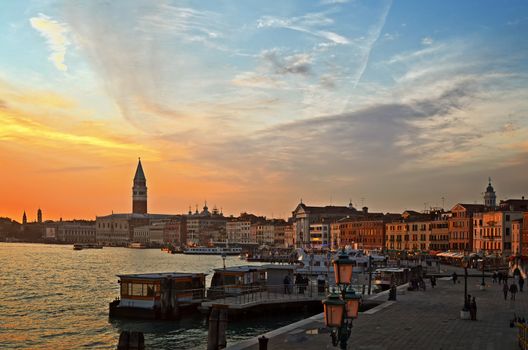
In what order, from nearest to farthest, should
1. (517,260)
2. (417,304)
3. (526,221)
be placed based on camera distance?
(417,304) < (517,260) < (526,221)

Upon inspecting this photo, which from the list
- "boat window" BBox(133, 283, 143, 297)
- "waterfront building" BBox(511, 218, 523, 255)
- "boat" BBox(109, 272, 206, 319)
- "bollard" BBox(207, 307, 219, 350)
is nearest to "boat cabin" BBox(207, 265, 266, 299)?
"boat" BBox(109, 272, 206, 319)

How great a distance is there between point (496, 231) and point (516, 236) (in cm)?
417

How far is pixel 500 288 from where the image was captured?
4638 cm

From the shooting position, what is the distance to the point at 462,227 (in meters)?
111

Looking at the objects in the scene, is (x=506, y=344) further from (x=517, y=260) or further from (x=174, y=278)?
(x=517, y=260)

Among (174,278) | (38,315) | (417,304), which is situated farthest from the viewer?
(38,315)

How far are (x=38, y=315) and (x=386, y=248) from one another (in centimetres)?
10496

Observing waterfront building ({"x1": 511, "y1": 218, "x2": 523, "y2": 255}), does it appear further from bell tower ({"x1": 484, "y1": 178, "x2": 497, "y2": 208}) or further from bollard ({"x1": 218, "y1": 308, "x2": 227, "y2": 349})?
bollard ({"x1": 218, "y1": 308, "x2": 227, "y2": 349})

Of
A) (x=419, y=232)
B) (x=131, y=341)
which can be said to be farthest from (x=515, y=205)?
(x=131, y=341)

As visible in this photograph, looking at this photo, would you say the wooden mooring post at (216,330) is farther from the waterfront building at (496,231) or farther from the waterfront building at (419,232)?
the waterfront building at (419,232)

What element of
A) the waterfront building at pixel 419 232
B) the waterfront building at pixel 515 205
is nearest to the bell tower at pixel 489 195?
the waterfront building at pixel 419 232

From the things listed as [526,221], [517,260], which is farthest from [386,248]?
[517,260]

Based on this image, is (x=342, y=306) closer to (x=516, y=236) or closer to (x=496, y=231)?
(x=516, y=236)

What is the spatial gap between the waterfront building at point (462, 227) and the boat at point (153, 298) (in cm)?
7844
